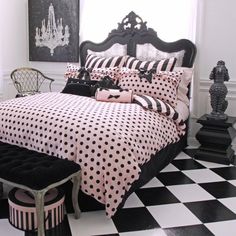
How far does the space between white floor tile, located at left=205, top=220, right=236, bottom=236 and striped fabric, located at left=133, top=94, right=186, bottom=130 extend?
110 cm

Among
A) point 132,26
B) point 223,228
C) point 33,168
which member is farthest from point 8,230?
Answer: point 132,26

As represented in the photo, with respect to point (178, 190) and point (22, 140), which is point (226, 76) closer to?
point (178, 190)

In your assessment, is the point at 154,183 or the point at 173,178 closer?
the point at 154,183

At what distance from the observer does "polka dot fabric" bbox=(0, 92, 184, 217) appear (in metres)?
2.19

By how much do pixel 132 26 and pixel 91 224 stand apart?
2738 mm

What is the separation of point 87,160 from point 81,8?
304 centimetres

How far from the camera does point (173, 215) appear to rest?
2398 mm

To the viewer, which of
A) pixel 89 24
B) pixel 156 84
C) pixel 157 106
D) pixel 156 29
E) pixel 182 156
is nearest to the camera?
pixel 157 106

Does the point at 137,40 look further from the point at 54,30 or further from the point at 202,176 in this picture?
the point at 202,176

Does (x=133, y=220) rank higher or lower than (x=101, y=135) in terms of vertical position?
lower

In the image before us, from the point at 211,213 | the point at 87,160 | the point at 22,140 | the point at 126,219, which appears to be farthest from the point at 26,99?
the point at 211,213

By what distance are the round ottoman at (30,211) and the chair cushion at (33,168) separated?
0.78 feet

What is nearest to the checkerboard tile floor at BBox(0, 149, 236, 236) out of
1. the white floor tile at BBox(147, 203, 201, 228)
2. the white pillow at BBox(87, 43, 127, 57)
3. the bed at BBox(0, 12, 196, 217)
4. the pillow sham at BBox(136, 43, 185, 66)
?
the white floor tile at BBox(147, 203, 201, 228)

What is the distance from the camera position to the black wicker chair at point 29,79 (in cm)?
489
